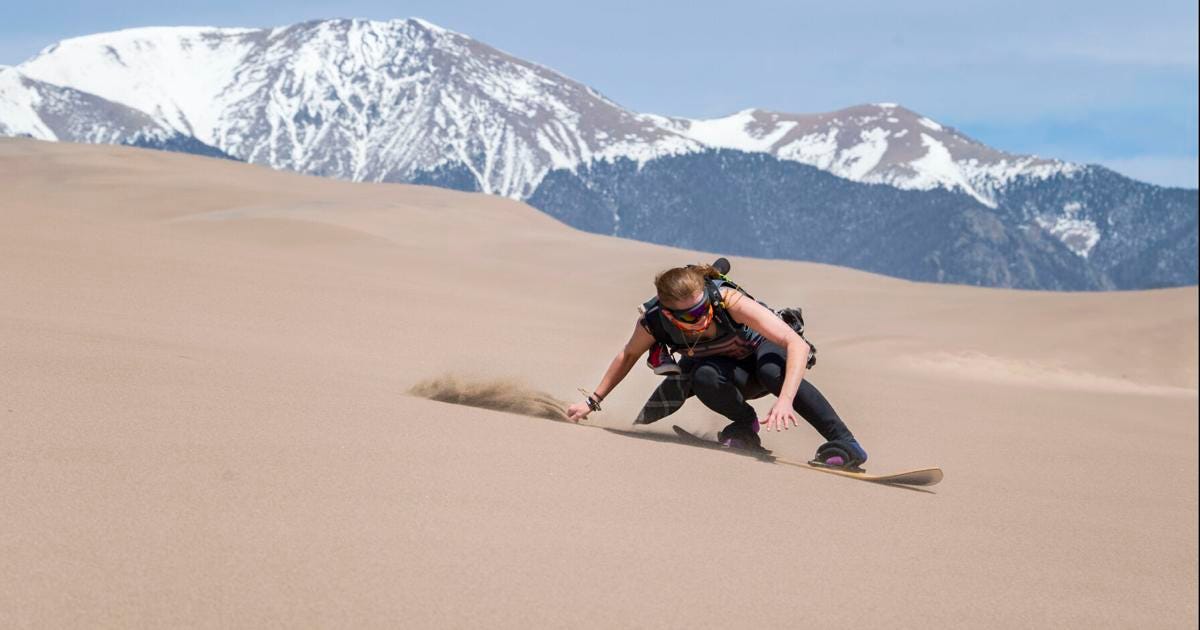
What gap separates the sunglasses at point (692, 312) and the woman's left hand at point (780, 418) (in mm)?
539

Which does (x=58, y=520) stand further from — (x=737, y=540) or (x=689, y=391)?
(x=689, y=391)

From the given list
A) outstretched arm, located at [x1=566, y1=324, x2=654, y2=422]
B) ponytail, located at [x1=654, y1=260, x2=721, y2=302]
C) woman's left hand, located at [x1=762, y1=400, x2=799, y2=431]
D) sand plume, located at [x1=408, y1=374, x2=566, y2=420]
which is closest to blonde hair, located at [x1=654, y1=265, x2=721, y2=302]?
ponytail, located at [x1=654, y1=260, x2=721, y2=302]

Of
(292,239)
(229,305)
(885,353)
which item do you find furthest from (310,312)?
(292,239)

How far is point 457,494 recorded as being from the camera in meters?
3.76

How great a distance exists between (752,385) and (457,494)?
2.20 metres

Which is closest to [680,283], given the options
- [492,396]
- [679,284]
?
[679,284]

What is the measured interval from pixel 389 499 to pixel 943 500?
2.39m

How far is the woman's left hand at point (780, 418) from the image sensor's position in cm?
480

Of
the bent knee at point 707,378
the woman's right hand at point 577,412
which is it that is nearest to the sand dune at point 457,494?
the woman's right hand at point 577,412

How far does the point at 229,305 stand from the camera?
9.50m

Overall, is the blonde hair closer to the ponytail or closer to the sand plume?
the ponytail

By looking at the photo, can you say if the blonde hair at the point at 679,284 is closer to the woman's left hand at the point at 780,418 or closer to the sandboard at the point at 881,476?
the woman's left hand at the point at 780,418

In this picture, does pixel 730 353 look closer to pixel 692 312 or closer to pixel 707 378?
pixel 707 378

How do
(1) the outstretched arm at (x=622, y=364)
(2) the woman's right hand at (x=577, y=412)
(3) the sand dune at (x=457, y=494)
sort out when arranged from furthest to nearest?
(2) the woman's right hand at (x=577, y=412)
(1) the outstretched arm at (x=622, y=364)
(3) the sand dune at (x=457, y=494)
